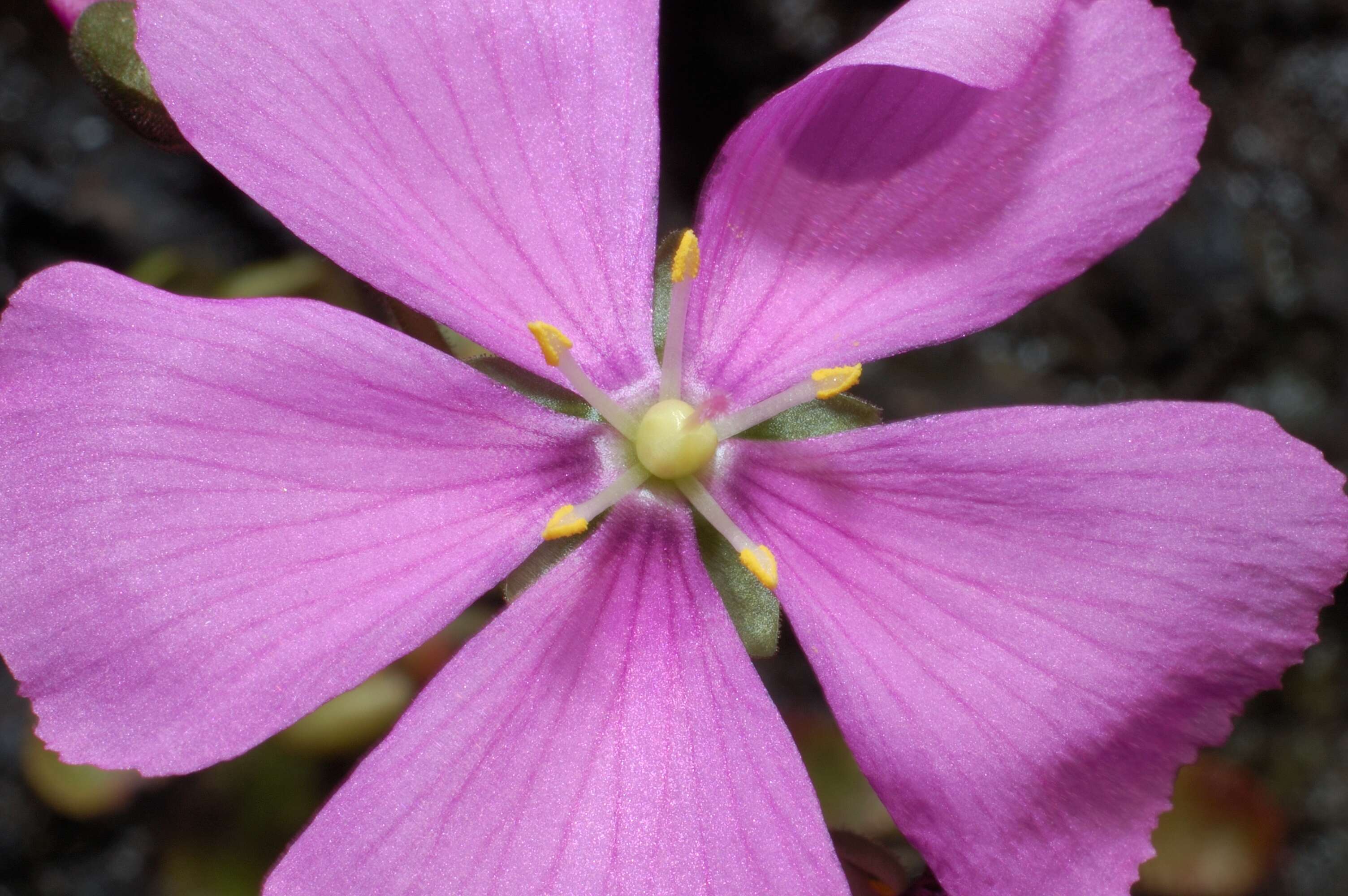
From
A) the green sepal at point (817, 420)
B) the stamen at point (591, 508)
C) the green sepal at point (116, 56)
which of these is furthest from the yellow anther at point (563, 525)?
the green sepal at point (116, 56)

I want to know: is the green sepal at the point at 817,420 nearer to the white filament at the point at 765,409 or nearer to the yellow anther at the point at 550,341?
the white filament at the point at 765,409

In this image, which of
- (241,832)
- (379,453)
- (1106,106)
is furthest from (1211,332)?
(241,832)

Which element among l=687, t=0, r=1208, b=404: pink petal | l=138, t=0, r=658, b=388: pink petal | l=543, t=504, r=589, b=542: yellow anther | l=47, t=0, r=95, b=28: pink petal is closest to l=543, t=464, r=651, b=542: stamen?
l=543, t=504, r=589, b=542: yellow anther

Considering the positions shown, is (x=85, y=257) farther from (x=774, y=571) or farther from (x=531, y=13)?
(x=774, y=571)

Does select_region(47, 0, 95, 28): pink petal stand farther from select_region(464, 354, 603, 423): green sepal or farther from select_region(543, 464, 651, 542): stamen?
select_region(543, 464, 651, 542): stamen

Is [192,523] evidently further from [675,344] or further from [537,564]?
[675,344]

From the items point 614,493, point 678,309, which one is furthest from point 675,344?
point 614,493

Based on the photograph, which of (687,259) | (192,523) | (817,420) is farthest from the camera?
(817,420)
